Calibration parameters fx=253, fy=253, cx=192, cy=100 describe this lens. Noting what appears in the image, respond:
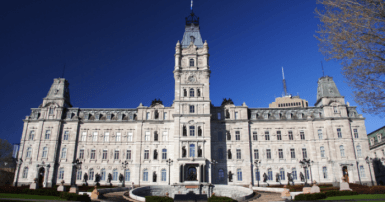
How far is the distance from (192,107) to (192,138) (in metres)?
6.49

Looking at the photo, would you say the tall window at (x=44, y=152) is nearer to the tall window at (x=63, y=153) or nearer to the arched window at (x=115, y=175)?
the tall window at (x=63, y=153)

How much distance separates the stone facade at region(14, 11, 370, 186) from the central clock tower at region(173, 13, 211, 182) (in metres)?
0.19

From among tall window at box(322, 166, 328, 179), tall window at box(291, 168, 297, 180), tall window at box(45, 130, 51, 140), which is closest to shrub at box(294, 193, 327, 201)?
tall window at box(291, 168, 297, 180)

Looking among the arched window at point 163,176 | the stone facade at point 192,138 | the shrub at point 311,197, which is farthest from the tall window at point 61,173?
the shrub at point 311,197

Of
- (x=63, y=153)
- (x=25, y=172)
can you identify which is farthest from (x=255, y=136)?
(x=25, y=172)

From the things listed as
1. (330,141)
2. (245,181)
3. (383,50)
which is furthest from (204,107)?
(383,50)

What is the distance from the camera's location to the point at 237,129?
53.0 metres

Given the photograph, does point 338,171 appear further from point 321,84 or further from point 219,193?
point 219,193

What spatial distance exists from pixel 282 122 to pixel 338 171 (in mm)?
13729

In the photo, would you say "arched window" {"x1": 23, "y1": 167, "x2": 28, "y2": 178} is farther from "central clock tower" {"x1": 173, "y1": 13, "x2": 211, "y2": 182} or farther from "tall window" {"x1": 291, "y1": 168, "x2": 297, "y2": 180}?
"tall window" {"x1": 291, "y1": 168, "x2": 297, "y2": 180}

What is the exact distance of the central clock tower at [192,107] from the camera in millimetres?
46469

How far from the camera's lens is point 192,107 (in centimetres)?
5094

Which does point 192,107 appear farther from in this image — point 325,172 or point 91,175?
point 325,172

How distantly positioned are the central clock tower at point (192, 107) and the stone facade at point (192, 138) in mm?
193
